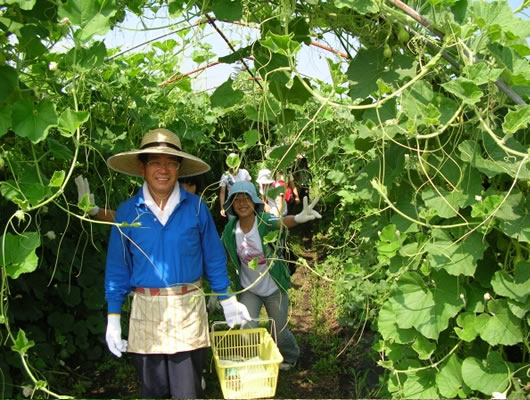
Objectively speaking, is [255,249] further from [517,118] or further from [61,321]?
[517,118]

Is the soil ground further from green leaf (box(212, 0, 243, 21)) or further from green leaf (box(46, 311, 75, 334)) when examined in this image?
green leaf (box(212, 0, 243, 21))

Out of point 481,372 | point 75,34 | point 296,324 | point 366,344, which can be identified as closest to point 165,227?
point 75,34

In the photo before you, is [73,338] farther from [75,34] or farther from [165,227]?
[75,34]

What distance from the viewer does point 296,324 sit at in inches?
173

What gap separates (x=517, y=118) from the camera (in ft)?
4.38

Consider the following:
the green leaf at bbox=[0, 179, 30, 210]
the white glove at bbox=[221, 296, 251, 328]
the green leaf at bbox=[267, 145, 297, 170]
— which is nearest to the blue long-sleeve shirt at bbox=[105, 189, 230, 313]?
the white glove at bbox=[221, 296, 251, 328]

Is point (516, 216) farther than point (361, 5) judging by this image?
Yes

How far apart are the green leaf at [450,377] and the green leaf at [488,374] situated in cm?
5

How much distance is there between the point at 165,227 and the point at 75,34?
1053 millimetres

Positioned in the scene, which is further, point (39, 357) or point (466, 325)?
point (39, 357)

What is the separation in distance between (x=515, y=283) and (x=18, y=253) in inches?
51.2

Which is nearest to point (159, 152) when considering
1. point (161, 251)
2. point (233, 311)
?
point (161, 251)

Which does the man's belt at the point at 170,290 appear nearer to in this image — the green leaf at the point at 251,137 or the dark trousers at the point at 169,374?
the dark trousers at the point at 169,374

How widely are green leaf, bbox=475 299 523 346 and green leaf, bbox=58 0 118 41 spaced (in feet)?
4.09
